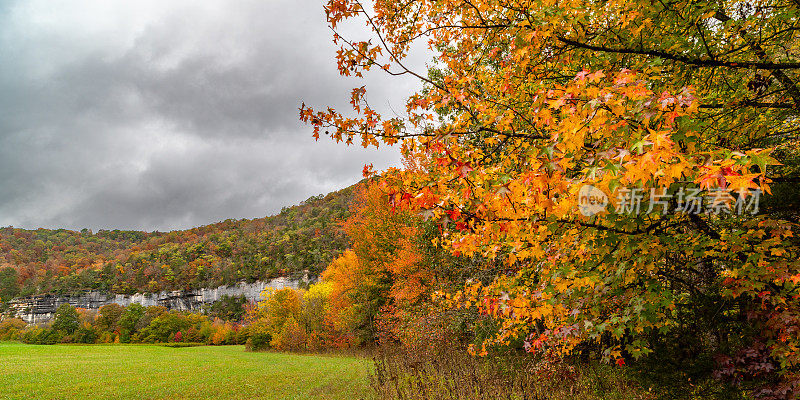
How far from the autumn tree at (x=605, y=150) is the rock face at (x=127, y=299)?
81.9 m

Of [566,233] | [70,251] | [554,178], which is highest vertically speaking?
[70,251]

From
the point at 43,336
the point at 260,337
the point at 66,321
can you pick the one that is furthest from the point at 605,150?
the point at 43,336

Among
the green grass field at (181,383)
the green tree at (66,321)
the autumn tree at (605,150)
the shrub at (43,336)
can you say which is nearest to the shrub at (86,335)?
Answer: the green tree at (66,321)

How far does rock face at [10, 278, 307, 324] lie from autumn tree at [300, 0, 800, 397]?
8193cm

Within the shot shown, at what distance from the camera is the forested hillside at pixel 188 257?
243 ft

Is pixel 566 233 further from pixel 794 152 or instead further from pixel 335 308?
pixel 335 308

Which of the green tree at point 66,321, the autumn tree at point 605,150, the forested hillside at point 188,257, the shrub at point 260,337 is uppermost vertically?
the forested hillside at point 188,257

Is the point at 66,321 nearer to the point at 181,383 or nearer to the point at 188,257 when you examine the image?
the point at 181,383

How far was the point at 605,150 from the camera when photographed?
6.34 feet

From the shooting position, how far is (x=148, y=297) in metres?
83.6

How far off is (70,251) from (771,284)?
142 m

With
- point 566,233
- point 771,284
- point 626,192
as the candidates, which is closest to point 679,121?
point 626,192

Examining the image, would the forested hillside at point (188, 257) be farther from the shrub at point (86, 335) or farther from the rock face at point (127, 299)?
the shrub at point (86, 335)

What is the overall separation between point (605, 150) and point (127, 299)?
109143 millimetres
